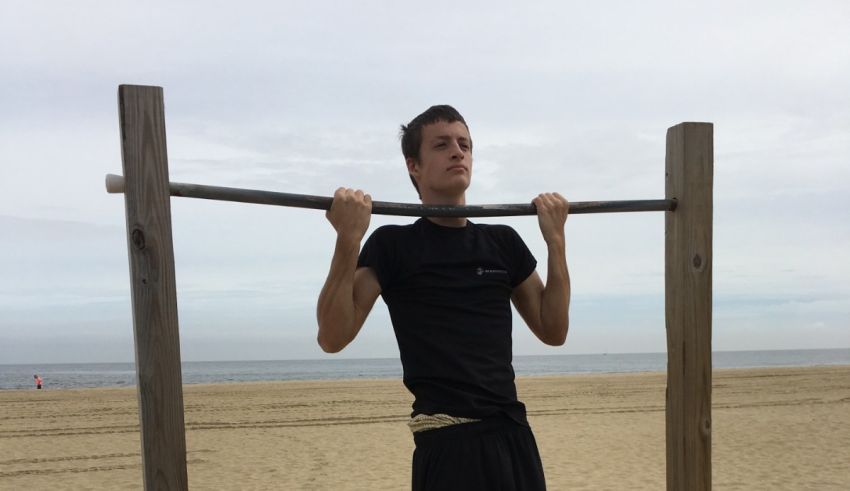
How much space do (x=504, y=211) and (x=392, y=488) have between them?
20.4ft

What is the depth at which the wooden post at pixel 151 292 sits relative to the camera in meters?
2.06

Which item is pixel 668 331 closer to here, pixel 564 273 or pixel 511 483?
pixel 564 273

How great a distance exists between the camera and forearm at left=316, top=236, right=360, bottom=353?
2115 millimetres

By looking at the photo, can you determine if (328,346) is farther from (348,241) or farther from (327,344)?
(348,241)

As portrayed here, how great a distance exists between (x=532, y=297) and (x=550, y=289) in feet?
0.32

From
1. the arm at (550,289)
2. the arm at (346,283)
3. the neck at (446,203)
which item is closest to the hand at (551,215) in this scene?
the arm at (550,289)

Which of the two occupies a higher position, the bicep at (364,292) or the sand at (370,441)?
the bicep at (364,292)

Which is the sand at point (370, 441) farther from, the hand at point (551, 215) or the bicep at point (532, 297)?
the hand at point (551, 215)

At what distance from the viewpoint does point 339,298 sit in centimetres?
211

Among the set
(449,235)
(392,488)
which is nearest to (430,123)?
(449,235)

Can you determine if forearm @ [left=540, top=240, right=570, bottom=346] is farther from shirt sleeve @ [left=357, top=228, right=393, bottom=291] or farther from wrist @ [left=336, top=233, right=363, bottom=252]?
wrist @ [left=336, top=233, right=363, bottom=252]

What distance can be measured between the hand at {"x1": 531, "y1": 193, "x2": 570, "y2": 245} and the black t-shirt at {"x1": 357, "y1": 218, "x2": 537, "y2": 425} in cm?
20

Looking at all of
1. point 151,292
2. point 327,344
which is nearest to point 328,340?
point 327,344

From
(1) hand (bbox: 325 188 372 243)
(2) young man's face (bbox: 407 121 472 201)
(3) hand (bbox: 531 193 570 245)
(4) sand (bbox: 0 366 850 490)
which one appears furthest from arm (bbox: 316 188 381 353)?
(4) sand (bbox: 0 366 850 490)
